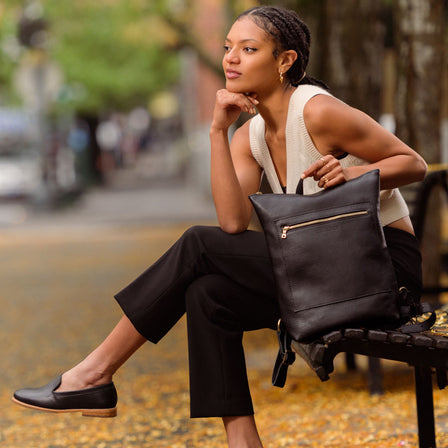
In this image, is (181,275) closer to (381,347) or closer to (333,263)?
(333,263)

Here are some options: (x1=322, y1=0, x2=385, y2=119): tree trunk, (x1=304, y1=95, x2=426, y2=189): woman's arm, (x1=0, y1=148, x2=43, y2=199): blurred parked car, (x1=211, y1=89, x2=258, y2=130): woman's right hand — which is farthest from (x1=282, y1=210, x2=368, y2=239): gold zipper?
(x1=0, y1=148, x2=43, y2=199): blurred parked car

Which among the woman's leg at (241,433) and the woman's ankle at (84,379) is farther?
the woman's ankle at (84,379)

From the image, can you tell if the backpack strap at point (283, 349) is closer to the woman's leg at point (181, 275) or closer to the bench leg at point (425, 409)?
the woman's leg at point (181, 275)

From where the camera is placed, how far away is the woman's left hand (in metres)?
3.03

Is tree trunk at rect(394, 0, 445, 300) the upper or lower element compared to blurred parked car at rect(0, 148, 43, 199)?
upper

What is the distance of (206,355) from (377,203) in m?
0.73

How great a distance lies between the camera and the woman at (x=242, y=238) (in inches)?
124

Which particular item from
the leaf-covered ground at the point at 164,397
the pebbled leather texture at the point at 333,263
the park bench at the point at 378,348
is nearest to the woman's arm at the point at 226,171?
the pebbled leather texture at the point at 333,263

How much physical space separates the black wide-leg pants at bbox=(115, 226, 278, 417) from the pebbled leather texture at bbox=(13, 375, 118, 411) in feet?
1.19

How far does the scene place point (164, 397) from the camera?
5.11 meters

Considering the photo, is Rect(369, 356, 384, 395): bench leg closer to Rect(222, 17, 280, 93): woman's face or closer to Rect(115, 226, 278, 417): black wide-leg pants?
Rect(115, 226, 278, 417): black wide-leg pants

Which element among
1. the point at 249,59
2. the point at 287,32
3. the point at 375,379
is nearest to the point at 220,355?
the point at 249,59

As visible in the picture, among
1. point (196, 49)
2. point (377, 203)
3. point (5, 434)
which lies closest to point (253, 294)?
point (377, 203)

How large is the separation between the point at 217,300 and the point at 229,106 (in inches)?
26.0
